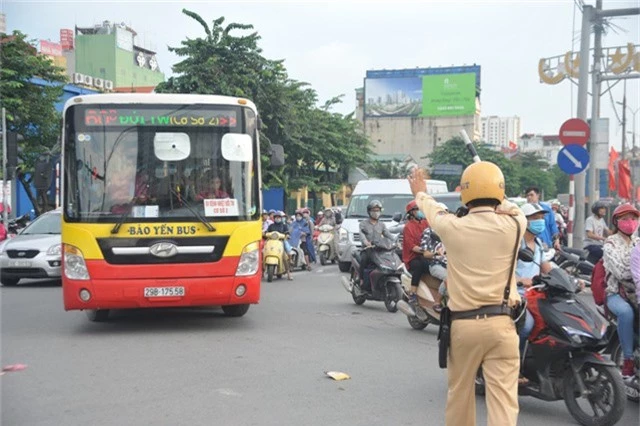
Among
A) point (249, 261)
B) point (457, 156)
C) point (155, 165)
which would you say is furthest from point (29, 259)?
point (457, 156)

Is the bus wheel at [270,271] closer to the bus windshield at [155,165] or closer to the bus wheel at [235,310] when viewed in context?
the bus wheel at [235,310]

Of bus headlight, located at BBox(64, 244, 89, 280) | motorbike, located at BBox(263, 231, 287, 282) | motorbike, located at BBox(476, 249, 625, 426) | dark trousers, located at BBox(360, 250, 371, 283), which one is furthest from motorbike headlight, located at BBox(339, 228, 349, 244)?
motorbike, located at BBox(476, 249, 625, 426)

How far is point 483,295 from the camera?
165 inches

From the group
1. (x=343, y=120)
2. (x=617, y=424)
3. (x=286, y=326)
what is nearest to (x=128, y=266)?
(x=286, y=326)

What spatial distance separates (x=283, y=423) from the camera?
5.72m

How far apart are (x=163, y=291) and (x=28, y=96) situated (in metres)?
19.6

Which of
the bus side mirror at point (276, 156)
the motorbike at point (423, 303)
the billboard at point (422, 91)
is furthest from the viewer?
the billboard at point (422, 91)

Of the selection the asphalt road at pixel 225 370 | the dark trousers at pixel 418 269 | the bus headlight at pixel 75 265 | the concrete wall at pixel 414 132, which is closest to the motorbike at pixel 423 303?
the dark trousers at pixel 418 269

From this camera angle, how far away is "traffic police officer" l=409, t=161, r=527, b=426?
4164mm

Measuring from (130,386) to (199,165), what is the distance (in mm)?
3597

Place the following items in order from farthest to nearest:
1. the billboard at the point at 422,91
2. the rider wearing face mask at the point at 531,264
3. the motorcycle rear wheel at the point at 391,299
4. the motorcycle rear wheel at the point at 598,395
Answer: the billboard at the point at 422,91
the motorcycle rear wheel at the point at 391,299
the rider wearing face mask at the point at 531,264
the motorcycle rear wheel at the point at 598,395

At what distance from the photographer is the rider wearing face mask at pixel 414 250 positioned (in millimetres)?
9633

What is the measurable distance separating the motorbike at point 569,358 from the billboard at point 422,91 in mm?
75375

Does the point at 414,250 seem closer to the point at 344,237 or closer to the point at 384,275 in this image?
the point at 384,275
